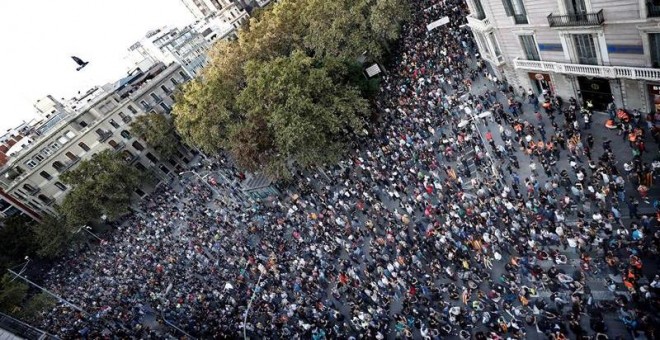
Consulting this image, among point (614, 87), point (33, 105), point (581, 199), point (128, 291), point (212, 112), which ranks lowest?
point (581, 199)


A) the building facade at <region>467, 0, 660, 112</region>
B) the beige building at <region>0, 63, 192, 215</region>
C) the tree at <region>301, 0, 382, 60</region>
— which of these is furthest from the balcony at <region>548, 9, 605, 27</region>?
the beige building at <region>0, 63, 192, 215</region>

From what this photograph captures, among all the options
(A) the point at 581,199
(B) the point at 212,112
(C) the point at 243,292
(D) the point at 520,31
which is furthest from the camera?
(B) the point at 212,112

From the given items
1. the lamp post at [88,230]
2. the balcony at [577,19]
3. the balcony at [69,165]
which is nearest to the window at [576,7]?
the balcony at [577,19]

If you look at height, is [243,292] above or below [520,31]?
below

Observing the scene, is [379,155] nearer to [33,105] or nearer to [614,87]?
[614,87]

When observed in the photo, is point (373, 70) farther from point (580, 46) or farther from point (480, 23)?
point (580, 46)

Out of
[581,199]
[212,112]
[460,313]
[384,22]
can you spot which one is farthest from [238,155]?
[581,199]

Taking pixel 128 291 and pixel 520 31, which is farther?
pixel 128 291

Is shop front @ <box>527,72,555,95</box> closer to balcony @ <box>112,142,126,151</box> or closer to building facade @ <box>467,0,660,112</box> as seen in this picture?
building facade @ <box>467,0,660,112</box>
